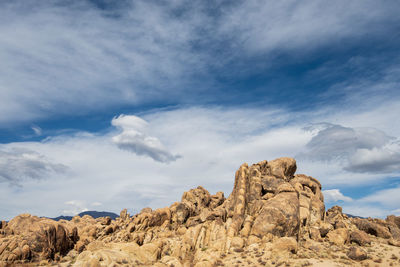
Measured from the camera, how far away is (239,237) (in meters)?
63.6

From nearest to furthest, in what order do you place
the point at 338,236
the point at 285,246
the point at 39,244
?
1. the point at 285,246
2. the point at 39,244
3. the point at 338,236

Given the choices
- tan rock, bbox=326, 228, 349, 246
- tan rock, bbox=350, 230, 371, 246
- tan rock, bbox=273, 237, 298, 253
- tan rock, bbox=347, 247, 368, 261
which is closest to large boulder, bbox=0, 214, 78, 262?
tan rock, bbox=273, 237, 298, 253

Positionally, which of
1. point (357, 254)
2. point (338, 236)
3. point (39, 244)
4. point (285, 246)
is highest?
point (338, 236)

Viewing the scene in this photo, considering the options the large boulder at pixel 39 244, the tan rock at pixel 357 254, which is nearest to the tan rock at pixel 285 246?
the tan rock at pixel 357 254

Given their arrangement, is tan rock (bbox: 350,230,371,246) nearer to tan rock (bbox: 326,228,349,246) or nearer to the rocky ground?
the rocky ground

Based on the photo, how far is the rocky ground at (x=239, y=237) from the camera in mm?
54625

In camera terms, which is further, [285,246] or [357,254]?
[285,246]

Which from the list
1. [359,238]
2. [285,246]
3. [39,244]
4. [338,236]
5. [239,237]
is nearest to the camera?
[285,246]

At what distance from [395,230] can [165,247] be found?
70.5 metres

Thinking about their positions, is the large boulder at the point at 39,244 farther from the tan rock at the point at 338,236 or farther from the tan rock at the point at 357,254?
the tan rock at the point at 338,236

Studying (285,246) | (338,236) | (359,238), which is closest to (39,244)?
(285,246)

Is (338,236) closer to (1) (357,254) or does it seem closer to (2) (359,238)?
(2) (359,238)

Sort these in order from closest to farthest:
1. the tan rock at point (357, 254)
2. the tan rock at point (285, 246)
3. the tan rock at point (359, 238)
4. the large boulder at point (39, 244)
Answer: the tan rock at point (357, 254) → the tan rock at point (285, 246) → the large boulder at point (39, 244) → the tan rock at point (359, 238)

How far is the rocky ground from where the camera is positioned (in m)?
54.6
